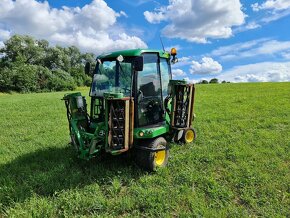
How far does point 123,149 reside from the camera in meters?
5.03

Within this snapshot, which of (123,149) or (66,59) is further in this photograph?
(66,59)

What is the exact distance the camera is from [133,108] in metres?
5.05

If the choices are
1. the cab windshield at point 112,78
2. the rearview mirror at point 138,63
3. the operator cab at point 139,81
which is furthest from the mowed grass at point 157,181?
the rearview mirror at point 138,63

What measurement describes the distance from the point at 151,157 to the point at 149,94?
1.34 m

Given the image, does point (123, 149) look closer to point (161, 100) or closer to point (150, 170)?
point (150, 170)

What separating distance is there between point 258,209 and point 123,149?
8.09 feet

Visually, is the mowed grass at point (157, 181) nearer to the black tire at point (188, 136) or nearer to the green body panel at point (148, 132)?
the black tire at point (188, 136)

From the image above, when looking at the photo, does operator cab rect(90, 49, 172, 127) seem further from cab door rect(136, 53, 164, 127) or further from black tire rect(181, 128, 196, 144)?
black tire rect(181, 128, 196, 144)

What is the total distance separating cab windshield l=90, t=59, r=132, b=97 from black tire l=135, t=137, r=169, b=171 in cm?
112

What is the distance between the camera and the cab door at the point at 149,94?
5609 millimetres

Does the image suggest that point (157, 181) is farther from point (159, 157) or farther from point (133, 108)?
point (133, 108)

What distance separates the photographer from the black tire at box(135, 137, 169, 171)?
5391 millimetres

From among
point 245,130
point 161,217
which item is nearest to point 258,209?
point 161,217

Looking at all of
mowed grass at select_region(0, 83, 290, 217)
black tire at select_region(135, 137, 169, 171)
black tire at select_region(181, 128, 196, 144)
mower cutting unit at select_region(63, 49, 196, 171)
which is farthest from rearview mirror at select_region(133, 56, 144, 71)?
black tire at select_region(181, 128, 196, 144)
